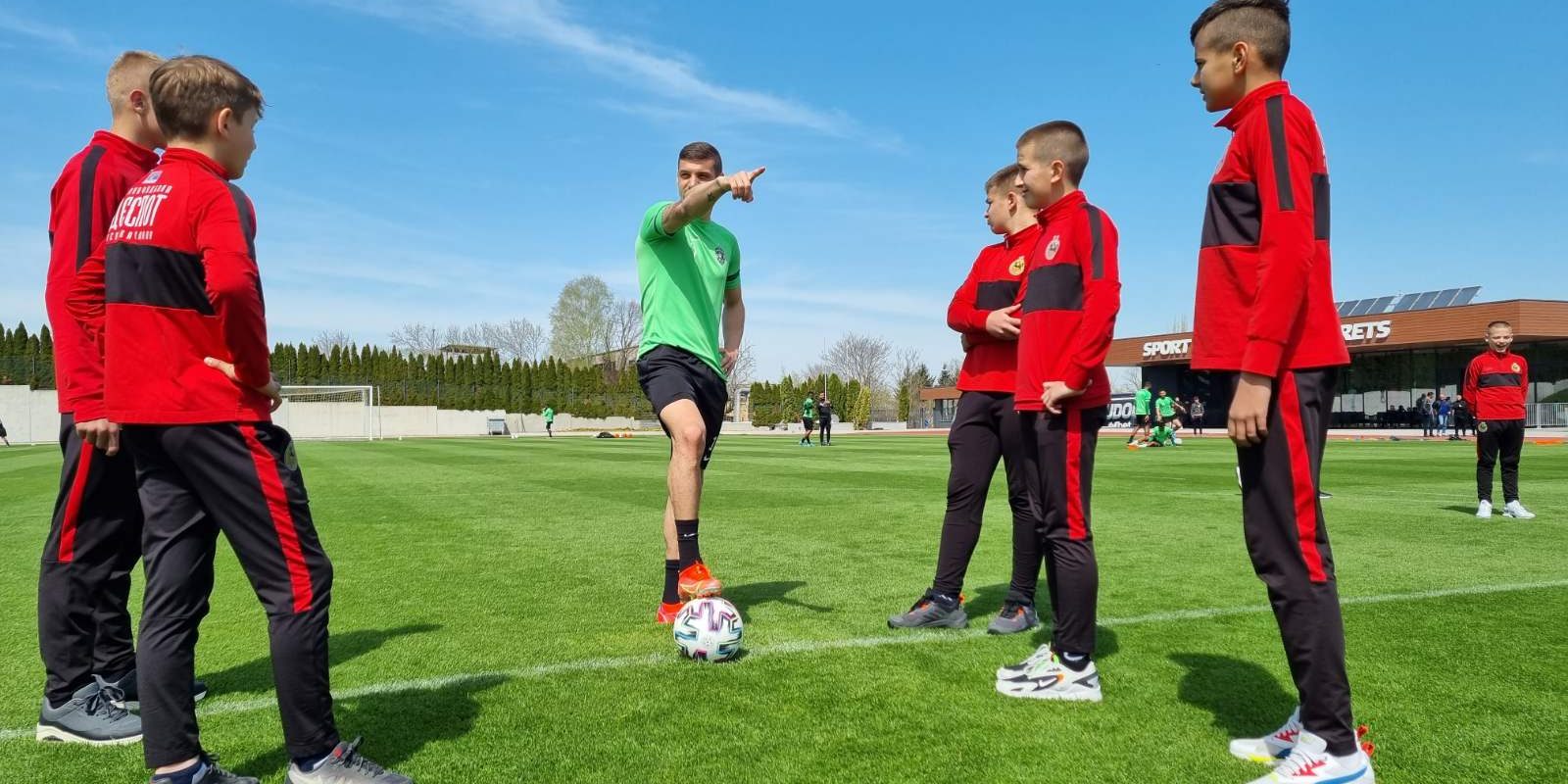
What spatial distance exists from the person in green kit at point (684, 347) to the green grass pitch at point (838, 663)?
421 mm

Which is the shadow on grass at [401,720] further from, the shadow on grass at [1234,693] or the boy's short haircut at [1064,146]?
the boy's short haircut at [1064,146]

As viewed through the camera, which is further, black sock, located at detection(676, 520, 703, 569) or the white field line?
black sock, located at detection(676, 520, 703, 569)

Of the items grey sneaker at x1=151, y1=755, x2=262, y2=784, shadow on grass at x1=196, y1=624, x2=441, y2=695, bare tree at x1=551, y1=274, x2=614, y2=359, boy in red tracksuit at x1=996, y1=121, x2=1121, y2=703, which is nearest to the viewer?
grey sneaker at x1=151, y1=755, x2=262, y2=784

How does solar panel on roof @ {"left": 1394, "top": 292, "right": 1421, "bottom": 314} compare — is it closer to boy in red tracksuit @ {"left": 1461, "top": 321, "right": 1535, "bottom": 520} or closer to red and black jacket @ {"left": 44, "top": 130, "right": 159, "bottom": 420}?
boy in red tracksuit @ {"left": 1461, "top": 321, "right": 1535, "bottom": 520}

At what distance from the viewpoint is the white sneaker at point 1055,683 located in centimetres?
324

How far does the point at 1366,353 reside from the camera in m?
45.5

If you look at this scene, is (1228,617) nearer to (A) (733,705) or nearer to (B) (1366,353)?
(A) (733,705)

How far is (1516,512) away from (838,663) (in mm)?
8315

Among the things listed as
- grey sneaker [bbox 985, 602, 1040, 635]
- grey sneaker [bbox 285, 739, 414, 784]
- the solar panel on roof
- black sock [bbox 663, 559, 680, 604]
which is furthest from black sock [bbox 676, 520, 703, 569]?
the solar panel on roof

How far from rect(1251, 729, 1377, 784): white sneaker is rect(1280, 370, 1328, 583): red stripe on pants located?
45 centimetres

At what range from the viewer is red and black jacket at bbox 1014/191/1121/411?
343cm

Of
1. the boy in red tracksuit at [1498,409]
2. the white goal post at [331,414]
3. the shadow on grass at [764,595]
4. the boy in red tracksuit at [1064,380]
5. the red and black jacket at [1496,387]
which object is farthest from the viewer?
the white goal post at [331,414]

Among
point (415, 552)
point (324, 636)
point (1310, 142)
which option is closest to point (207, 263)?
point (324, 636)

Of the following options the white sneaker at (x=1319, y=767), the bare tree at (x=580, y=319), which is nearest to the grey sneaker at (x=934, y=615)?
the white sneaker at (x=1319, y=767)
